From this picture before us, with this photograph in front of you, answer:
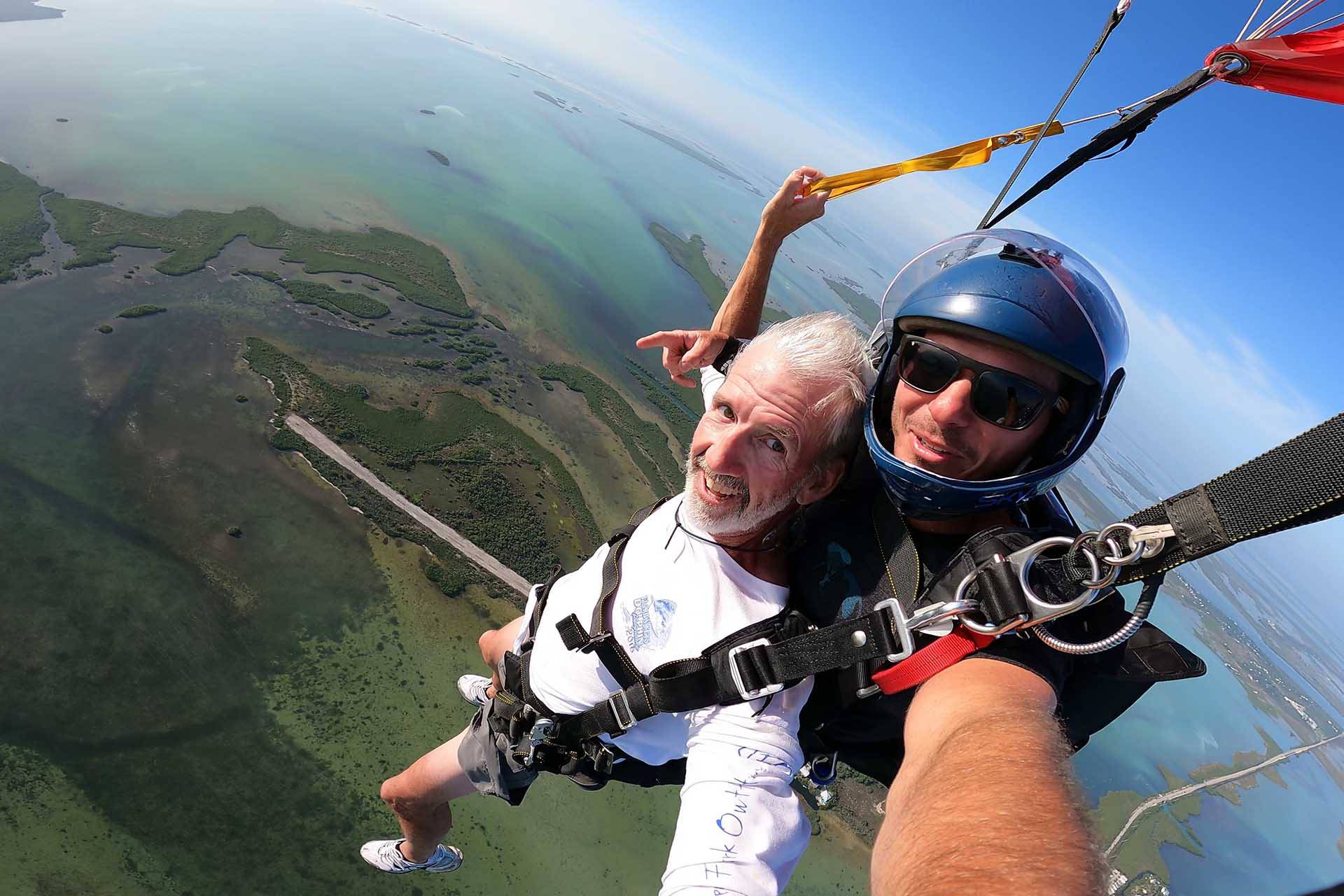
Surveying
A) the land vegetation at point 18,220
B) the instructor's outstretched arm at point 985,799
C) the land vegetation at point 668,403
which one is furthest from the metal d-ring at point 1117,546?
the land vegetation at point 18,220

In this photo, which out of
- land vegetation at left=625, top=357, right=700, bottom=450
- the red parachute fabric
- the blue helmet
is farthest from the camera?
land vegetation at left=625, top=357, right=700, bottom=450

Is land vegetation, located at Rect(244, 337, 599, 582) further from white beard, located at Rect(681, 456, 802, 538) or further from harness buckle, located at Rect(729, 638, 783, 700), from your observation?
Answer: harness buckle, located at Rect(729, 638, 783, 700)

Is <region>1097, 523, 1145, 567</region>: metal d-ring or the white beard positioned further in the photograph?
the white beard

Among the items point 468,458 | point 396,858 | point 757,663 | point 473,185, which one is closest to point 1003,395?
point 757,663

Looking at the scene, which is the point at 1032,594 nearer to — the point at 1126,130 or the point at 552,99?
the point at 1126,130

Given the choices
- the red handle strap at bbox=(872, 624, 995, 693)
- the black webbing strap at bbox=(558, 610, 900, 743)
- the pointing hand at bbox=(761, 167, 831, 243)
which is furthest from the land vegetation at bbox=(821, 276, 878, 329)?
the red handle strap at bbox=(872, 624, 995, 693)

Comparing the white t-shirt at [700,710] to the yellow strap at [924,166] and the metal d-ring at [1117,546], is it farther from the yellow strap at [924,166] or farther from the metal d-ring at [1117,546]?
the yellow strap at [924,166]

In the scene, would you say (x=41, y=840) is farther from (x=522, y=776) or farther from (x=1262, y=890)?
(x=1262, y=890)

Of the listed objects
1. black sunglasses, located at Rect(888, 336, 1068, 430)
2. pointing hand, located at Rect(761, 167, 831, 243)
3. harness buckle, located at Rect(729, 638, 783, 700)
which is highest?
pointing hand, located at Rect(761, 167, 831, 243)
